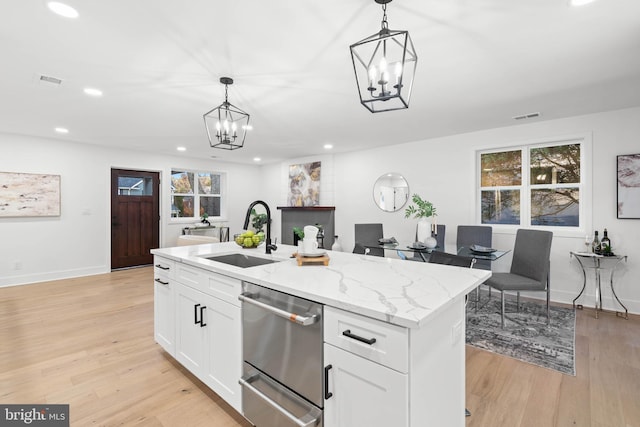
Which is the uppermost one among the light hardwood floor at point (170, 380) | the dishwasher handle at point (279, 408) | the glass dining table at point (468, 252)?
the glass dining table at point (468, 252)

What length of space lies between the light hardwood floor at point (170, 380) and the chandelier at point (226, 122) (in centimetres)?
195

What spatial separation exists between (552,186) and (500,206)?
0.67 meters

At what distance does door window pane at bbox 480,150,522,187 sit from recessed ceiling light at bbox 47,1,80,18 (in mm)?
4877

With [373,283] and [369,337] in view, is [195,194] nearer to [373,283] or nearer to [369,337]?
[373,283]

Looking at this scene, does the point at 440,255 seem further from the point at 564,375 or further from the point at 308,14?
the point at 308,14

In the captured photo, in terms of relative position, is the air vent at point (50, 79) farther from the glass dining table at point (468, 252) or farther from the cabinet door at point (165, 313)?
the glass dining table at point (468, 252)

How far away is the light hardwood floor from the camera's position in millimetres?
1836

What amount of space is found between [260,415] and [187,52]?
242cm

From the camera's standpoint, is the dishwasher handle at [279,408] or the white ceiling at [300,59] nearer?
the dishwasher handle at [279,408]

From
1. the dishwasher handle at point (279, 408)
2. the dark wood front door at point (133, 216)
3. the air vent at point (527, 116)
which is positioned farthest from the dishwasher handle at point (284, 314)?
the dark wood front door at point (133, 216)

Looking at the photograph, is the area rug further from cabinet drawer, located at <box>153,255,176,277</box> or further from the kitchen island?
cabinet drawer, located at <box>153,255,176,277</box>

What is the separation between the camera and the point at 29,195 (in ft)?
16.1

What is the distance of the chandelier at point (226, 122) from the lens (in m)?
2.68

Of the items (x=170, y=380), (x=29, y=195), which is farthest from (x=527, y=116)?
(x=29, y=195)
